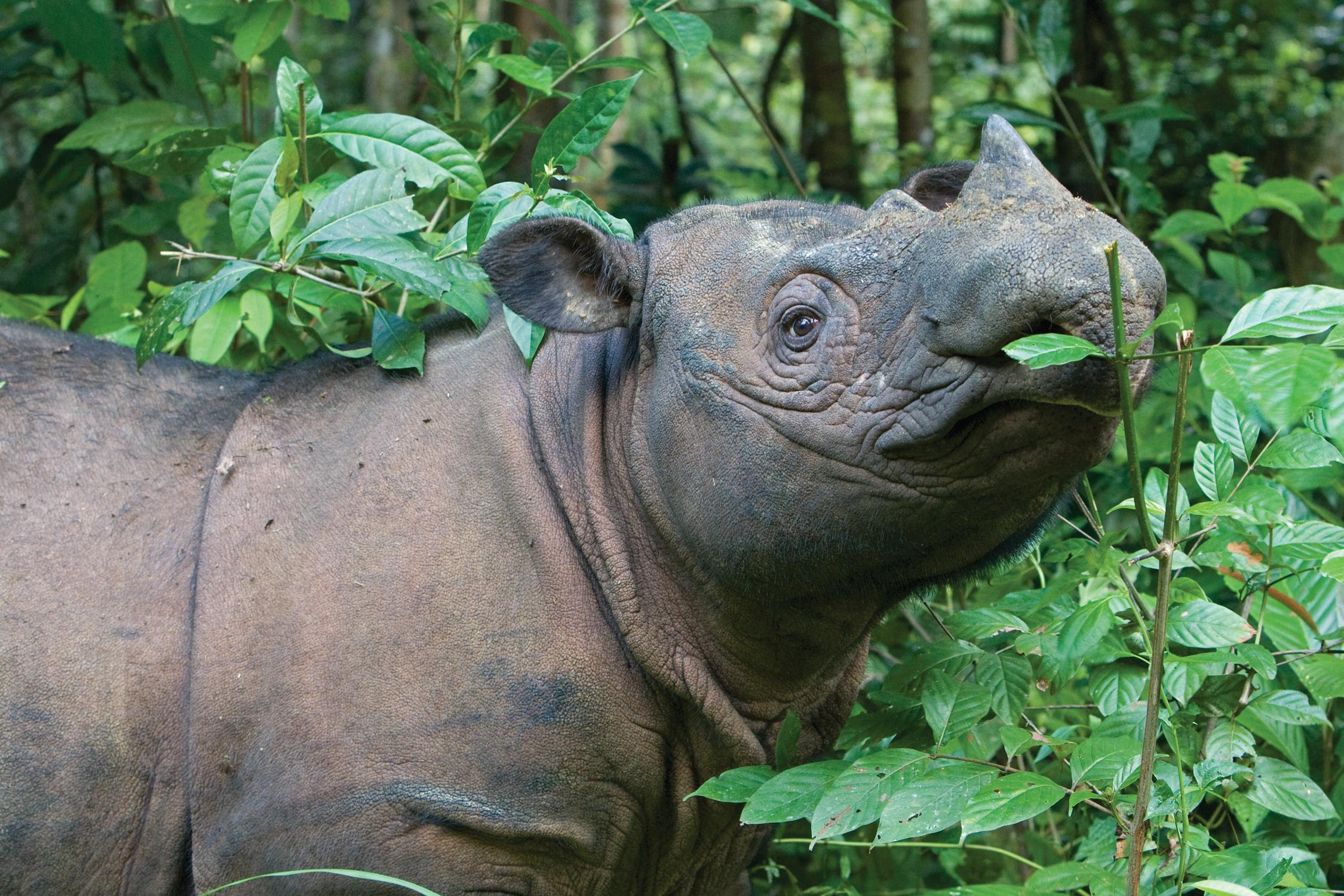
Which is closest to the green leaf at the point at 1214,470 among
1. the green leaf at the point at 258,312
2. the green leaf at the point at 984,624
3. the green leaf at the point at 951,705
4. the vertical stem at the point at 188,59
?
the green leaf at the point at 984,624

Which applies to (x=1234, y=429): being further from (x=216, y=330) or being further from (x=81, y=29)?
(x=81, y=29)

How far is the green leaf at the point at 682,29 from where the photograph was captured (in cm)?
388

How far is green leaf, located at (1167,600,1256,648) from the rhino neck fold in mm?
653

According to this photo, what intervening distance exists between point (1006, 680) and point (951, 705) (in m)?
0.24

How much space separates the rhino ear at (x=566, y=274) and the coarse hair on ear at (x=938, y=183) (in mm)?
777

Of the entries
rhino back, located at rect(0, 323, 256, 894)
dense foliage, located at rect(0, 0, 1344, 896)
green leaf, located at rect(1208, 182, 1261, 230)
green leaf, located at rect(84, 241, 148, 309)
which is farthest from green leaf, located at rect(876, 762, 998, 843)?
green leaf, located at rect(84, 241, 148, 309)

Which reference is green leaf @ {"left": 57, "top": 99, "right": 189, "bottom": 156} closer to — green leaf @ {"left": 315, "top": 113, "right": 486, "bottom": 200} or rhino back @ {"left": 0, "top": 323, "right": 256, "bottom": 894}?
green leaf @ {"left": 315, "top": 113, "right": 486, "bottom": 200}

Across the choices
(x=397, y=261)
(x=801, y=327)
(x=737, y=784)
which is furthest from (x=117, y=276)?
(x=737, y=784)

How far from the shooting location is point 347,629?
3096 millimetres

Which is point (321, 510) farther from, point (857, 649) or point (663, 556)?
point (857, 649)

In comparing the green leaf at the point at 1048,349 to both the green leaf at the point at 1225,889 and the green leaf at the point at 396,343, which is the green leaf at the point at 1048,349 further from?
the green leaf at the point at 396,343

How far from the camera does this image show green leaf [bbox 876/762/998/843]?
2469 millimetres

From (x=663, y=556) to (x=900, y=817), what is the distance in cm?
97

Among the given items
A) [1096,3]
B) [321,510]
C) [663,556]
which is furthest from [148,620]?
[1096,3]
